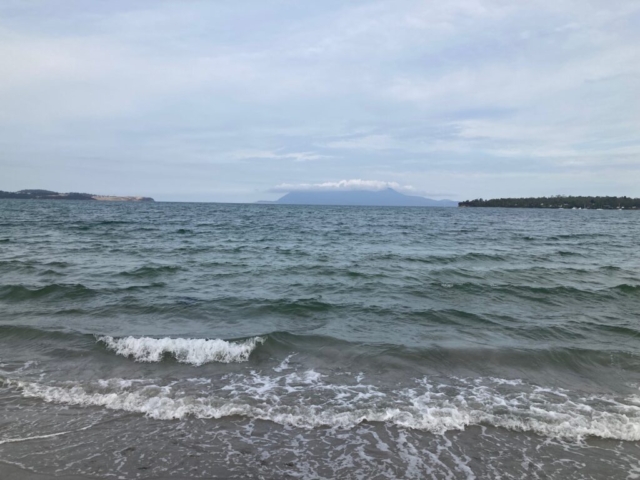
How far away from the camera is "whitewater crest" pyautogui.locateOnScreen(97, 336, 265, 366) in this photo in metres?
8.84

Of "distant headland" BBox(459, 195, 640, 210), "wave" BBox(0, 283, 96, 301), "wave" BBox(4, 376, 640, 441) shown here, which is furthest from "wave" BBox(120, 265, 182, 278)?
"distant headland" BBox(459, 195, 640, 210)

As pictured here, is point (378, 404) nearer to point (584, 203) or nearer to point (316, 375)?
point (316, 375)

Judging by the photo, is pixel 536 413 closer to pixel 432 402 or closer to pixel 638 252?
pixel 432 402

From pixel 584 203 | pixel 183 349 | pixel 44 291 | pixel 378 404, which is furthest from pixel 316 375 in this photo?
pixel 584 203

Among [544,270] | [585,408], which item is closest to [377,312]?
[585,408]

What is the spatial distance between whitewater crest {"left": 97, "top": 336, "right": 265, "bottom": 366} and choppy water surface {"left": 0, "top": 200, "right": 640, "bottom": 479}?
0.05 metres

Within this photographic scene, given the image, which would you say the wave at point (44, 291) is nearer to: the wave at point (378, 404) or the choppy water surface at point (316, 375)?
the choppy water surface at point (316, 375)

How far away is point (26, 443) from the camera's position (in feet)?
18.6

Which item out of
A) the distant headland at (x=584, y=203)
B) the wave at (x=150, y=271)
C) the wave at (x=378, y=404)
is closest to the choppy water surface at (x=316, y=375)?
the wave at (x=378, y=404)

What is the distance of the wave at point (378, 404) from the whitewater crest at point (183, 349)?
3.44ft

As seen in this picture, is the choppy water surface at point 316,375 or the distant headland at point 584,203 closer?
→ the choppy water surface at point 316,375

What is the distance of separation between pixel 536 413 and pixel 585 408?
1.00 metres

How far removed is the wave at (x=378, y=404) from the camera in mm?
6480

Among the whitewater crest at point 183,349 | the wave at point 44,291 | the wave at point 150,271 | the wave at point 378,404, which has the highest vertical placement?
the wave at point 150,271
